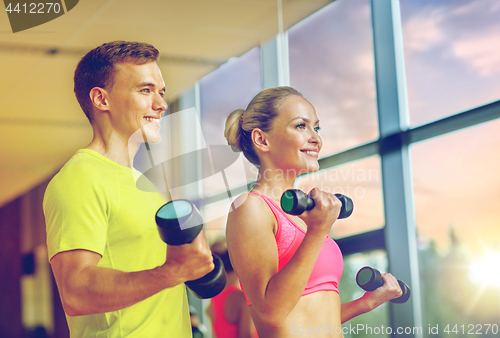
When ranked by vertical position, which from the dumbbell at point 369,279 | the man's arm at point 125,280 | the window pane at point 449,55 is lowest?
the man's arm at point 125,280

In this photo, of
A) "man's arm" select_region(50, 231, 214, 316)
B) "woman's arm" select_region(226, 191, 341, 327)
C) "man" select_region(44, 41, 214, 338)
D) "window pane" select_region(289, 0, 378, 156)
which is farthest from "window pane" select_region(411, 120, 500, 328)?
"man's arm" select_region(50, 231, 214, 316)

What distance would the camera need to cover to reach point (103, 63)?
838 millimetres

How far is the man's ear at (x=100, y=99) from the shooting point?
84cm

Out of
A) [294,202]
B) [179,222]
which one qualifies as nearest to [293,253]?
[294,202]

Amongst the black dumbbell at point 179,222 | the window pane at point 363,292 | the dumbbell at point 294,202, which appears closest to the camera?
the black dumbbell at point 179,222

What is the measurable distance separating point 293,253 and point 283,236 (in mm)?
39

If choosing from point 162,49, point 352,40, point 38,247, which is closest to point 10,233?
point 38,247

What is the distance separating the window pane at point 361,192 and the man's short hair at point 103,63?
1274 millimetres

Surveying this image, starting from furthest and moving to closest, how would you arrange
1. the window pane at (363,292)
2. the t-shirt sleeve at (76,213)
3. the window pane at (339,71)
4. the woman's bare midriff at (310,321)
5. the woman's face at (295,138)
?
the window pane at (339,71) → the window pane at (363,292) → the woman's face at (295,138) → the woman's bare midriff at (310,321) → the t-shirt sleeve at (76,213)

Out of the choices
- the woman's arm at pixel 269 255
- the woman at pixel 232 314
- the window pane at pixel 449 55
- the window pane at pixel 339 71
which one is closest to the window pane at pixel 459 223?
the window pane at pixel 449 55

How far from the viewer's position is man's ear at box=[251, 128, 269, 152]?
41.8 inches

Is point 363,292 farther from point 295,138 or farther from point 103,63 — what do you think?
point 103,63

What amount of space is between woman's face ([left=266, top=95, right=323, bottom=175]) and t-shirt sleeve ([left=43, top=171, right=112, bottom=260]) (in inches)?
16.4

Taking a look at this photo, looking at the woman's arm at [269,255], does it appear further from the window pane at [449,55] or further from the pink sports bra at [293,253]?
→ the window pane at [449,55]
